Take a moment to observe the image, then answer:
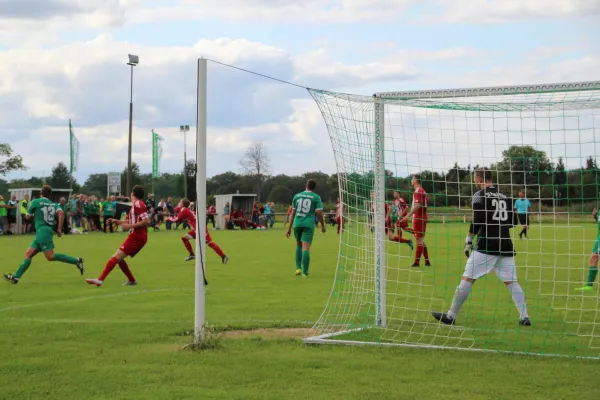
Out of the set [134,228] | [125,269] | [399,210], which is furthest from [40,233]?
[399,210]

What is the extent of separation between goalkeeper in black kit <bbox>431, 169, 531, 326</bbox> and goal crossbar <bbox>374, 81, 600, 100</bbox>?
1.24 meters

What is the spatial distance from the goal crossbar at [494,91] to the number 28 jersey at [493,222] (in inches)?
56.0

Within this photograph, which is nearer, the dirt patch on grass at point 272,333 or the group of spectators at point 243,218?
the dirt patch on grass at point 272,333

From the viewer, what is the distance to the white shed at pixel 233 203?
4669 cm

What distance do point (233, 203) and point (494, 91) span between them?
3894 centimetres

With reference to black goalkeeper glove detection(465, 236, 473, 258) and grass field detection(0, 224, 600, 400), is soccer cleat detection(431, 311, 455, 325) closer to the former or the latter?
black goalkeeper glove detection(465, 236, 473, 258)

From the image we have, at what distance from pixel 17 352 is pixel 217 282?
24.1ft

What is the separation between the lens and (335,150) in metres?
9.37

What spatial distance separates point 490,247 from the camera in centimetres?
943

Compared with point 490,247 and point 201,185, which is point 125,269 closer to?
point 201,185

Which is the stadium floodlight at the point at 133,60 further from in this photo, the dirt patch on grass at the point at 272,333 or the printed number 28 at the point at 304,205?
the dirt patch on grass at the point at 272,333

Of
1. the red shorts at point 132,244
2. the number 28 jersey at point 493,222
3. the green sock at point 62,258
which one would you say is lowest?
the green sock at point 62,258

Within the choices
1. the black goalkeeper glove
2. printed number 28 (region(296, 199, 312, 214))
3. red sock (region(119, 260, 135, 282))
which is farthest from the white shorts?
red sock (region(119, 260, 135, 282))

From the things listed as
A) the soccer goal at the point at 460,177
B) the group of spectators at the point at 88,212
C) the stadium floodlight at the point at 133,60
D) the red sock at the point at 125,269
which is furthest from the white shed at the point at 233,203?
the soccer goal at the point at 460,177
